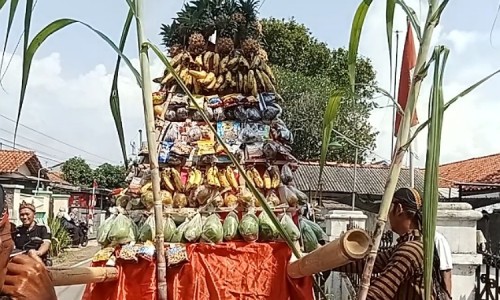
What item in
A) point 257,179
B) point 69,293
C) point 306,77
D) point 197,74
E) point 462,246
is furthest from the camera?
point 306,77

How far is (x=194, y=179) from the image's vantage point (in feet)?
11.0

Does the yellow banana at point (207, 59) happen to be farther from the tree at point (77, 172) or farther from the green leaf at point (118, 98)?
the tree at point (77, 172)

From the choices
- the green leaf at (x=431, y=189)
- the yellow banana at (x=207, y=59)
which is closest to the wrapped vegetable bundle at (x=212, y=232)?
the yellow banana at (x=207, y=59)

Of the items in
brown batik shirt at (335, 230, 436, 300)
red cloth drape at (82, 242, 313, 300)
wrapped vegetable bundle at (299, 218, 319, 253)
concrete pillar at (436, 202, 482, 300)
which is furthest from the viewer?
concrete pillar at (436, 202, 482, 300)

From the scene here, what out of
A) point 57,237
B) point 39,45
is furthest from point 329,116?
point 57,237

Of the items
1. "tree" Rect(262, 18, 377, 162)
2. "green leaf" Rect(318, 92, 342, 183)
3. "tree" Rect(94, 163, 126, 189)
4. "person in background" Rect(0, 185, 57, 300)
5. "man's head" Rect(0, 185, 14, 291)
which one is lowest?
"tree" Rect(94, 163, 126, 189)

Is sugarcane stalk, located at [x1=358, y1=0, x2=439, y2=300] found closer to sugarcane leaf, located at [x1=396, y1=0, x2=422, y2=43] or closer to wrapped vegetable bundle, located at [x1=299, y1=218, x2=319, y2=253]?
sugarcane leaf, located at [x1=396, y1=0, x2=422, y2=43]

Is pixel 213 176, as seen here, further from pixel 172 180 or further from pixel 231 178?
pixel 172 180

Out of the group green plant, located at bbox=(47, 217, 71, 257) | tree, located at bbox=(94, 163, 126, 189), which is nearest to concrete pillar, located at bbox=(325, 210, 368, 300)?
green plant, located at bbox=(47, 217, 71, 257)

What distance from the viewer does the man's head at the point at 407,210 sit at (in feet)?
7.93

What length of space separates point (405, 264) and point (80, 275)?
1.15 meters

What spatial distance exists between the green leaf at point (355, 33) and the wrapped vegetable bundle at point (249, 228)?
64.7 inches

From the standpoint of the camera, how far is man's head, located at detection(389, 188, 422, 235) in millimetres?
2416

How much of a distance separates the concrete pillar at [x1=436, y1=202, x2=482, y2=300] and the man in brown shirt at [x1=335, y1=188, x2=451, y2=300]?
2558mm
